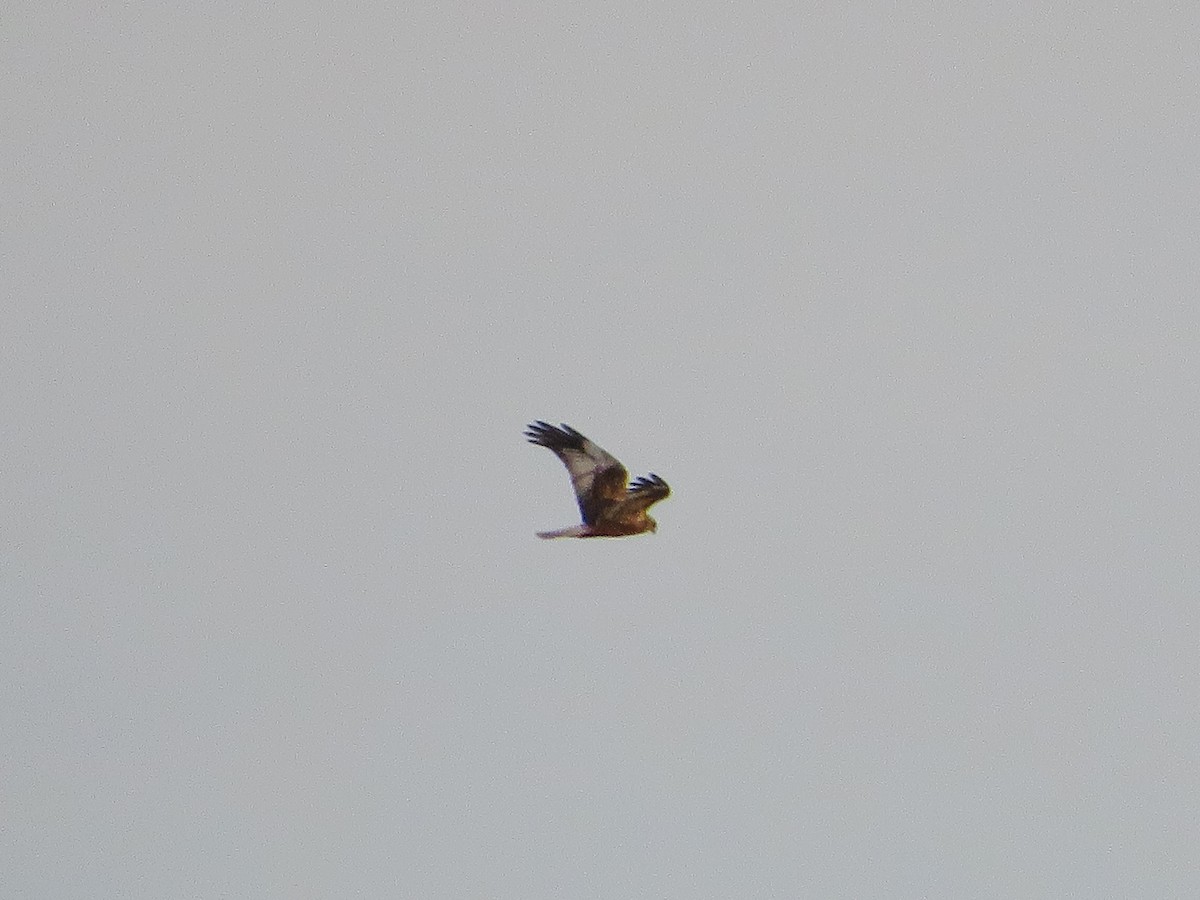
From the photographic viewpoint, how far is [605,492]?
12.7 m

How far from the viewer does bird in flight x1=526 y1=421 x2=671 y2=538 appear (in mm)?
12625

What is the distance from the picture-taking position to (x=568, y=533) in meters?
12.3

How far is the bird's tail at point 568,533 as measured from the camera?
39.9 feet

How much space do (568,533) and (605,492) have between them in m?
0.60

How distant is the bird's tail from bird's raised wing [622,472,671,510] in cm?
43

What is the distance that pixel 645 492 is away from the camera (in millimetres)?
12602

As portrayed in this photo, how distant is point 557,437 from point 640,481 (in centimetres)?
95

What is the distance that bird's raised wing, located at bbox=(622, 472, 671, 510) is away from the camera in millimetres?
12570

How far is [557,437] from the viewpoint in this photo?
13.1 meters

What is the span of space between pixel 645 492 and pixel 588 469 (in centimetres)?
61

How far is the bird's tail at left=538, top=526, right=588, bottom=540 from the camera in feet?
39.9

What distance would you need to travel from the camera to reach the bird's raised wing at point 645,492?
12.6 metres

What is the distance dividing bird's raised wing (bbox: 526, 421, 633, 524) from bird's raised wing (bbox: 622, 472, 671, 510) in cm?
7

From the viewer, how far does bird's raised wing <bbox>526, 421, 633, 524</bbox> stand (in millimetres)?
12688
